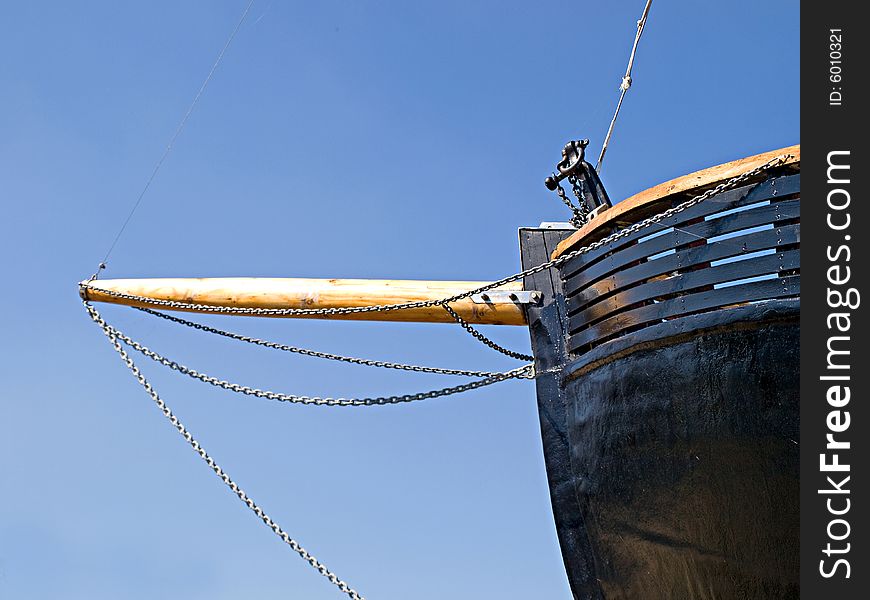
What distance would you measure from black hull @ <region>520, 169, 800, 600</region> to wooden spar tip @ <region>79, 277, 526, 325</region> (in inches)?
24.7

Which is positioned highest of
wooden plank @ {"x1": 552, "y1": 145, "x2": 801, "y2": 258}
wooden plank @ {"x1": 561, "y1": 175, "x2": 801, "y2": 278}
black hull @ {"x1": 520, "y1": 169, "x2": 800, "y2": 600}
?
wooden plank @ {"x1": 552, "y1": 145, "x2": 801, "y2": 258}

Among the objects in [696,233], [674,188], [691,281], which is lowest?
[691,281]

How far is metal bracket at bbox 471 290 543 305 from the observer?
725 cm

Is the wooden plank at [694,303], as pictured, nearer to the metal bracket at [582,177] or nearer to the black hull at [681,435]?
the black hull at [681,435]

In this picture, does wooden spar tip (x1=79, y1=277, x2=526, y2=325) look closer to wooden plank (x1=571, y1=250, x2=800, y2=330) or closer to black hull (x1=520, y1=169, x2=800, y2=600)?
black hull (x1=520, y1=169, x2=800, y2=600)

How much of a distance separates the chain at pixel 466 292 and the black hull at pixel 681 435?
9 centimetres

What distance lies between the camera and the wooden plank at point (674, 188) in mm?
5773

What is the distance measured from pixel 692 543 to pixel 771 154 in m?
2.11

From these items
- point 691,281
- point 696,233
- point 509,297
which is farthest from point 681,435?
point 509,297

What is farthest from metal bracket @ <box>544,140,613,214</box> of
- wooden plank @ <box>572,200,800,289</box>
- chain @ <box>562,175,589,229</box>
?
wooden plank @ <box>572,200,800,289</box>

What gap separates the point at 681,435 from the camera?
598cm
